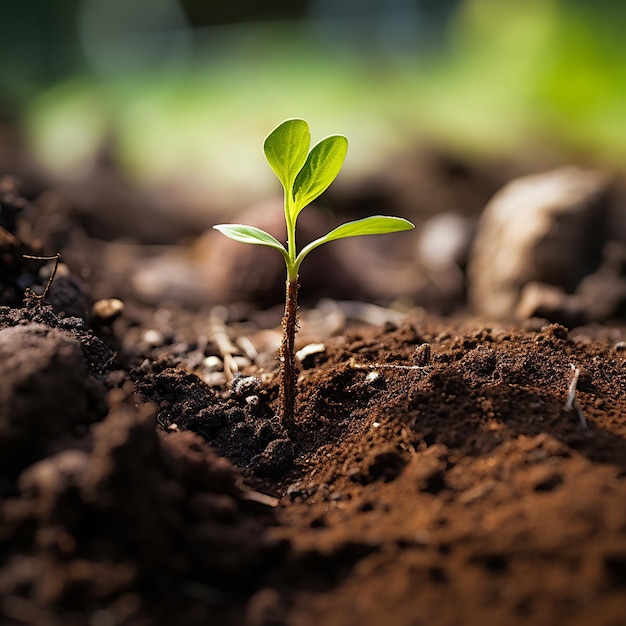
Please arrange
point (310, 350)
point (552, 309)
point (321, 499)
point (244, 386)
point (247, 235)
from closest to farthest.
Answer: point (321, 499) < point (247, 235) < point (244, 386) < point (310, 350) < point (552, 309)

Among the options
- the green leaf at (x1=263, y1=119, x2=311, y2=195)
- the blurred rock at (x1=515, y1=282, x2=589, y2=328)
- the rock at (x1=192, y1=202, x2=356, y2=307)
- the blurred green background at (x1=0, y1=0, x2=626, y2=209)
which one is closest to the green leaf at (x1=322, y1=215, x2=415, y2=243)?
the green leaf at (x1=263, y1=119, x2=311, y2=195)

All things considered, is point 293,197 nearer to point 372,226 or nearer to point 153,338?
point 372,226

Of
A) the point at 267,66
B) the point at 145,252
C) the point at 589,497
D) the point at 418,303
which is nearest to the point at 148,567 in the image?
the point at 589,497

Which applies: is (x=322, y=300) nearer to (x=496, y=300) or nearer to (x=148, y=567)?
(x=496, y=300)

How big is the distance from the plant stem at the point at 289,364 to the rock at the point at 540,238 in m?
1.33

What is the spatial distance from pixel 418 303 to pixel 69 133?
2.88 metres

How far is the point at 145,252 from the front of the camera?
2.95 metres

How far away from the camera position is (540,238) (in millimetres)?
2357

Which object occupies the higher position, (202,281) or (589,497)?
(589,497)

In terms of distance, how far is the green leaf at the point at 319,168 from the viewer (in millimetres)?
1145

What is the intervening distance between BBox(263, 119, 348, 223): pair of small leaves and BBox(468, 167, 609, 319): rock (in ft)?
4.49

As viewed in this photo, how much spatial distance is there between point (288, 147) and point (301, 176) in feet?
0.22

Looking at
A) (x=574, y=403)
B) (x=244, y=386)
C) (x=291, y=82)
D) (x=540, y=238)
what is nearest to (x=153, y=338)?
(x=244, y=386)

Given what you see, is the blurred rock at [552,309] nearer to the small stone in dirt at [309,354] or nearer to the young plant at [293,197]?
the small stone in dirt at [309,354]
